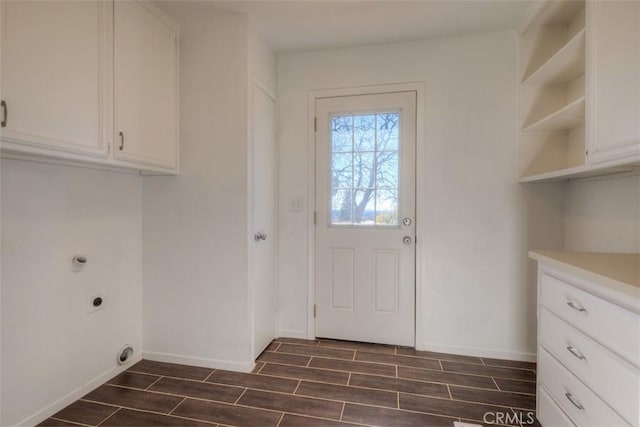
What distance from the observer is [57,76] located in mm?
1322

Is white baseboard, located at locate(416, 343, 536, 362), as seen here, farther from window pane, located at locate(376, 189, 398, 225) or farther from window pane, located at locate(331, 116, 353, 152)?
window pane, located at locate(331, 116, 353, 152)

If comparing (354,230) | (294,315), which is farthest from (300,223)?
(294,315)

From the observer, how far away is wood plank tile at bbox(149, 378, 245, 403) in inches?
69.5

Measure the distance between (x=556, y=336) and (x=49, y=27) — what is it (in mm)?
2683

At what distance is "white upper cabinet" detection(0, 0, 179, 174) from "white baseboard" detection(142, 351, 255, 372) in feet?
4.47

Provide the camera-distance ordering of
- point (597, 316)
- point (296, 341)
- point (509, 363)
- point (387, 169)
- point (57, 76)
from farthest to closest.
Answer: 1. point (296, 341)
2. point (387, 169)
3. point (509, 363)
4. point (57, 76)
5. point (597, 316)

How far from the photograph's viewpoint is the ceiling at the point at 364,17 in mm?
1886

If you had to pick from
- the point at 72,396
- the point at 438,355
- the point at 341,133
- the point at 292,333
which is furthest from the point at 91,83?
the point at 438,355

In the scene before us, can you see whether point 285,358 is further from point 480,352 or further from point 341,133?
point 341,133

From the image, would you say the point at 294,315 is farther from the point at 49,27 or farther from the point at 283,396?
the point at 49,27

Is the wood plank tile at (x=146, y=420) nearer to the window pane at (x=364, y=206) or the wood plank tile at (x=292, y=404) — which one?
the wood plank tile at (x=292, y=404)

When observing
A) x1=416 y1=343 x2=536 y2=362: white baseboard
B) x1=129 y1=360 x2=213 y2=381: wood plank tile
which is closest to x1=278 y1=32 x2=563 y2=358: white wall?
x1=416 y1=343 x2=536 y2=362: white baseboard

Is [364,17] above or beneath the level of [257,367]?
above

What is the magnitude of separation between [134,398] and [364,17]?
287cm
